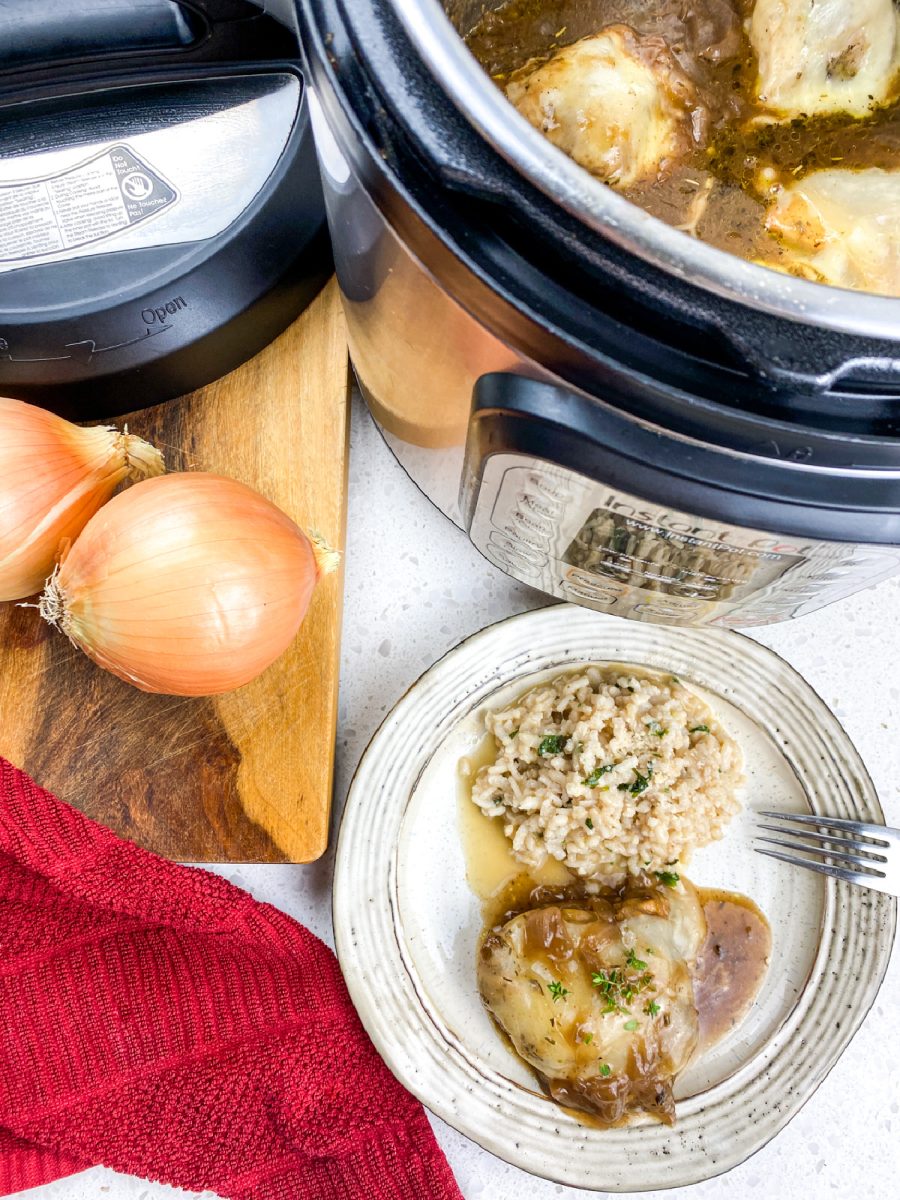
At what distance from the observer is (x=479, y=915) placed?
100 cm

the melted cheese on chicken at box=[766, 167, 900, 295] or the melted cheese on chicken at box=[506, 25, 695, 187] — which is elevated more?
the melted cheese on chicken at box=[506, 25, 695, 187]

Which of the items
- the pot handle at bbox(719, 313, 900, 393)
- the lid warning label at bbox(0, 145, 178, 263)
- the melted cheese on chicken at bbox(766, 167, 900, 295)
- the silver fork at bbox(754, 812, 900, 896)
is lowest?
the silver fork at bbox(754, 812, 900, 896)

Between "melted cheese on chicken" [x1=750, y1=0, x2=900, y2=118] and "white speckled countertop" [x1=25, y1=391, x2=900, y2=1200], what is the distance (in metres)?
0.50

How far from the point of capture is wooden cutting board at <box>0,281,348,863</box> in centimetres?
90

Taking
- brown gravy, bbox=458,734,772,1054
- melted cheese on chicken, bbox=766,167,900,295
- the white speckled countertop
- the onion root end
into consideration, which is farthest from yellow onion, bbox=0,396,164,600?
melted cheese on chicken, bbox=766,167,900,295

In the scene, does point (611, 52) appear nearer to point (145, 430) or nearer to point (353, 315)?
point (353, 315)

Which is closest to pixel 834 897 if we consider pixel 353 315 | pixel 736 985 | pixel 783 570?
pixel 736 985

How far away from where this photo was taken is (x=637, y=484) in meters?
0.53

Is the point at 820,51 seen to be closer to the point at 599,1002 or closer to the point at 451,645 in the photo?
the point at 451,645

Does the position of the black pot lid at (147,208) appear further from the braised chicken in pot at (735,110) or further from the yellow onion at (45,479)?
the braised chicken in pot at (735,110)

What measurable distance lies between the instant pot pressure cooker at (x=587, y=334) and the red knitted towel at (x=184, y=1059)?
0.63 m

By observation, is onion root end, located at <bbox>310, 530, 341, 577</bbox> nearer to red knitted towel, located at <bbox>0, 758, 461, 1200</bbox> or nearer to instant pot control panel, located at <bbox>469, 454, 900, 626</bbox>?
instant pot control panel, located at <bbox>469, 454, 900, 626</bbox>

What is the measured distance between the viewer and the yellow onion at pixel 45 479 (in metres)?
0.81

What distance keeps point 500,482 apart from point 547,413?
0.13 meters
